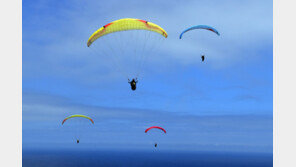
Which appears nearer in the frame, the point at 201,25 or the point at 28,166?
the point at 201,25

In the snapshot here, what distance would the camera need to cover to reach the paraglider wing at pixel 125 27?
2272 cm

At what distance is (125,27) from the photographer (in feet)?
75.6

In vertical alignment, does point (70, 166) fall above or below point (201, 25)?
below

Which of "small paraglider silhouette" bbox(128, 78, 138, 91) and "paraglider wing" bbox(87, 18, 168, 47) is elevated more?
"paraglider wing" bbox(87, 18, 168, 47)

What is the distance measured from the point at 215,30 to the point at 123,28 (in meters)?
9.53

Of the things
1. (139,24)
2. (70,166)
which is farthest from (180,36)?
(70,166)

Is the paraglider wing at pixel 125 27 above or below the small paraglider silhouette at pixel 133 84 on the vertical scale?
above

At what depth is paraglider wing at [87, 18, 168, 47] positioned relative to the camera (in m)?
22.7
